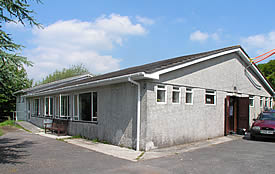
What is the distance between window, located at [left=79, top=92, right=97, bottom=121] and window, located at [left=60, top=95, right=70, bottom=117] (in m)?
1.89

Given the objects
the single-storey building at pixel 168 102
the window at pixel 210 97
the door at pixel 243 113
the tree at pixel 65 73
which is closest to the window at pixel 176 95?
the single-storey building at pixel 168 102

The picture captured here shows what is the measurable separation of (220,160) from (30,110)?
19161mm

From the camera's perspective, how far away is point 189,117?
10.8 meters

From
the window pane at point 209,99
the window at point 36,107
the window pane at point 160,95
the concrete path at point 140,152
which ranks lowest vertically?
the concrete path at point 140,152

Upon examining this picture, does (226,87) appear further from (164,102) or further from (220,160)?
(220,160)

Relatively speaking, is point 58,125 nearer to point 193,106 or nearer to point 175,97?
point 175,97

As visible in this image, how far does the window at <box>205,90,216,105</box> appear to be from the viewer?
39.7 feet

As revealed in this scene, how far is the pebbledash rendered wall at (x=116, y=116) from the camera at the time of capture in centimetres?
945

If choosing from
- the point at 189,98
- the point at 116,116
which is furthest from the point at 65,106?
the point at 189,98

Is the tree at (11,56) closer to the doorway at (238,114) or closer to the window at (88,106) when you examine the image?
the window at (88,106)

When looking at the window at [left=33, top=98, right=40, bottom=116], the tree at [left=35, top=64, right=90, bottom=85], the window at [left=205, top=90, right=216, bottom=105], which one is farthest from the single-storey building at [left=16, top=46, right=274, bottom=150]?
the tree at [left=35, top=64, right=90, bottom=85]

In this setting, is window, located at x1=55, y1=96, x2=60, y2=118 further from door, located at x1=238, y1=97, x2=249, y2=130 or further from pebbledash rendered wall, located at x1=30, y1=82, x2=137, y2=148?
door, located at x1=238, y1=97, x2=249, y2=130

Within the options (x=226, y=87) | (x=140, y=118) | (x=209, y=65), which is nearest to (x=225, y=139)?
(x=226, y=87)

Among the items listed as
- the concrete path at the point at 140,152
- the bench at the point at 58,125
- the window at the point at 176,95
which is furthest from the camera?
the bench at the point at 58,125
